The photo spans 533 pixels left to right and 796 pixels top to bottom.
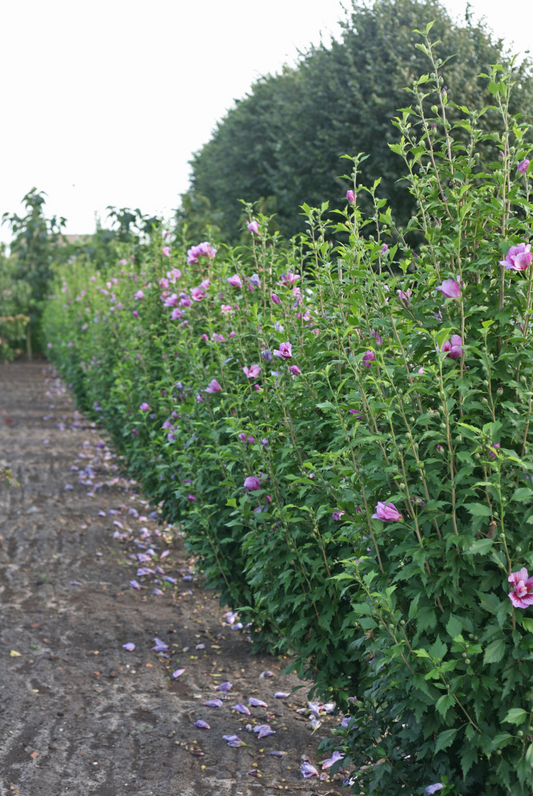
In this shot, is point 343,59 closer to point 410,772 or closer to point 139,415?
point 139,415

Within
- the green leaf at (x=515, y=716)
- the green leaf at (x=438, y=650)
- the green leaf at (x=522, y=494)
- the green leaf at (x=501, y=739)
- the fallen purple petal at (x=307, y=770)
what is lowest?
the fallen purple petal at (x=307, y=770)

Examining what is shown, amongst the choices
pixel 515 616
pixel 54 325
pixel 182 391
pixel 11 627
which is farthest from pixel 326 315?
pixel 54 325

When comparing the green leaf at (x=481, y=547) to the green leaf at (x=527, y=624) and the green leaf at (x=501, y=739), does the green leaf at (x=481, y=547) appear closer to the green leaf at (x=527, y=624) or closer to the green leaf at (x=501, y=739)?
the green leaf at (x=527, y=624)

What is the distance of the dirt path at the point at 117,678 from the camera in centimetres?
314

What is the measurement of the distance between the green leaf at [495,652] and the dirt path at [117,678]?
5.32 ft

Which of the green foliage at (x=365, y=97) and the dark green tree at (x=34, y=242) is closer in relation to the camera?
the green foliage at (x=365, y=97)

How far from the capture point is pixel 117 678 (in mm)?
4066

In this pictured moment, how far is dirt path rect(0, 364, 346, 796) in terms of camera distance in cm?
314

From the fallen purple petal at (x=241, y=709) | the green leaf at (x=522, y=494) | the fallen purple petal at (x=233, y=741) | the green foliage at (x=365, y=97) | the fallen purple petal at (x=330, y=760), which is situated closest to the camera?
the green leaf at (x=522, y=494)

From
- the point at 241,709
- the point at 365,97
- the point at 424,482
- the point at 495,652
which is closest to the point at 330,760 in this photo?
the point at 241,709

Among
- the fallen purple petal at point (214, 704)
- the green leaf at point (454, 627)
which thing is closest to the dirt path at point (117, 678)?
the fallen purple petal at point (214, 704)

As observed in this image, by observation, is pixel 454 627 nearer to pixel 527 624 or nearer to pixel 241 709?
pixel 527 624

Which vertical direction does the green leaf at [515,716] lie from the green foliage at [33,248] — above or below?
below

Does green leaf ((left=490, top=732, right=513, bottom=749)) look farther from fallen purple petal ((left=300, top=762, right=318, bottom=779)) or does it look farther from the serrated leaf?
fallen purple petal ((left=300, top=762, right=318, bottom=779))
